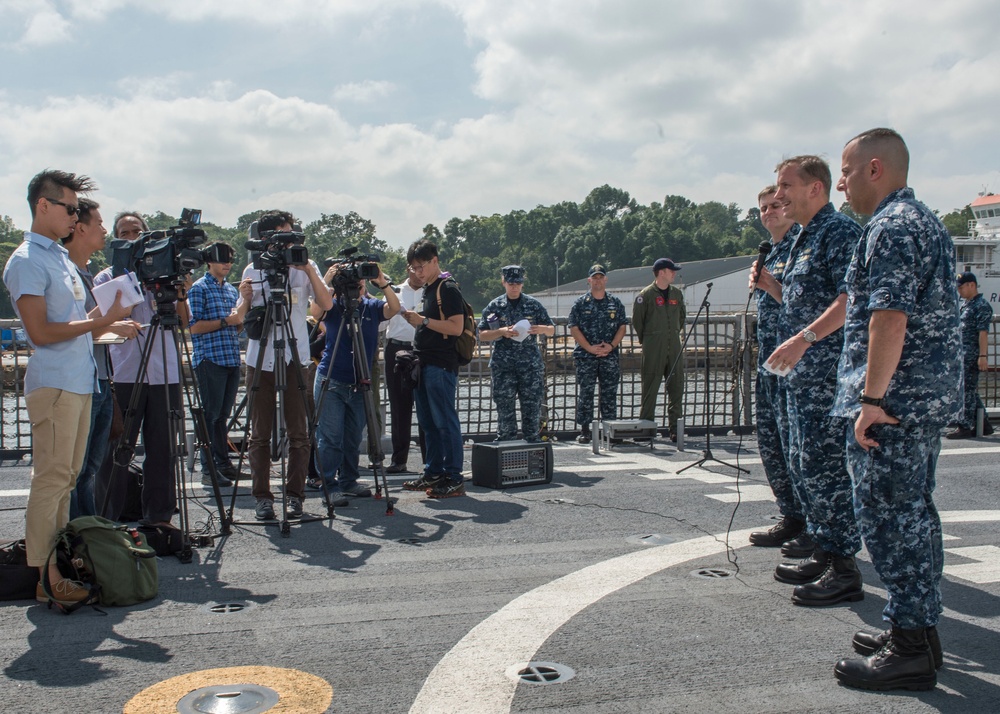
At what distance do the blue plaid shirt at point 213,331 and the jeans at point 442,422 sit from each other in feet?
5.99

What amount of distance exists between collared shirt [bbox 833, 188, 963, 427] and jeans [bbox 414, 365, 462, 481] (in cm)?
426

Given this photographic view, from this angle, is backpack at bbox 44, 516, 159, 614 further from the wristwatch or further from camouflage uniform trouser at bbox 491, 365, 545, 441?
camouflage uniform trouser at bbox 491, 365, 545, 441

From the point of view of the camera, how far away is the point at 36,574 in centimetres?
437

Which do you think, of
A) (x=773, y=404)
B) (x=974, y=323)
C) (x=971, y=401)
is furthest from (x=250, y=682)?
(x=974, y=323)

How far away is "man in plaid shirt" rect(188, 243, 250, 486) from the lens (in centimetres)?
753

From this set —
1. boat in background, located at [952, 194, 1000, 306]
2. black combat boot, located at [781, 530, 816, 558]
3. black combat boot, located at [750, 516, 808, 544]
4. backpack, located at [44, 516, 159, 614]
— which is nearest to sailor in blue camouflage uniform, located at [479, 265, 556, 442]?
black combat boot, located at [750, 516, 808, 544]

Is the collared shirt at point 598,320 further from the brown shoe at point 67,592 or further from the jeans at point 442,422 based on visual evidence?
the brown shoe at point 67,592

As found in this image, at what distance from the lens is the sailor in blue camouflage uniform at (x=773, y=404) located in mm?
5070

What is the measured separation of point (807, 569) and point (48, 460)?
3887mm

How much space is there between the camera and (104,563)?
4234 millimetres

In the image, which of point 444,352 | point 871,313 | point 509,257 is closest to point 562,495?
point 444,352

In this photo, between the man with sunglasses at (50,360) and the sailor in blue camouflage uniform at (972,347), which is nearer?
the man with sunglasses at (50,360)

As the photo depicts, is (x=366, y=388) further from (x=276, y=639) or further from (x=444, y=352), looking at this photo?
(x=276, y=639)

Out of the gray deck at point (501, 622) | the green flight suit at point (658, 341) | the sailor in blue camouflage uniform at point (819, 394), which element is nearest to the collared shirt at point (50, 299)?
the gray deck at point (501, 622)
